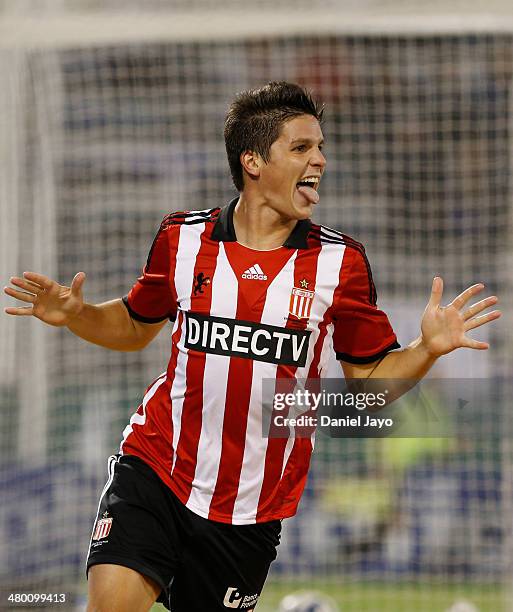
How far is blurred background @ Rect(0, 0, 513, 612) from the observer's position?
5527 millimetres

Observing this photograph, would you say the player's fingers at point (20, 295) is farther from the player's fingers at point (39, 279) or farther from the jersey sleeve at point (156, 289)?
the jersey sleeve at point (156, 289)

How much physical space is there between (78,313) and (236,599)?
113 centimetres

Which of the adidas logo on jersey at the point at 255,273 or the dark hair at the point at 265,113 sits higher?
the dark hair at the point at 265,113

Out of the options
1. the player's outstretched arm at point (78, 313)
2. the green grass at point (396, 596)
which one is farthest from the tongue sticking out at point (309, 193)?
the green grass at point (396, 596)

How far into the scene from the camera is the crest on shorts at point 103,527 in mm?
3234

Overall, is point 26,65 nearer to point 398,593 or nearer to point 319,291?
point 319,291

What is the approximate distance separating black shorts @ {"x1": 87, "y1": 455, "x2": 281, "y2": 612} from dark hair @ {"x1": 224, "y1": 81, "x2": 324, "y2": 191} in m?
1.16

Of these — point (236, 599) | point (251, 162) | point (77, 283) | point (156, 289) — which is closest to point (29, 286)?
point (77, 283)

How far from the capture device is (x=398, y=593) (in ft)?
19.2

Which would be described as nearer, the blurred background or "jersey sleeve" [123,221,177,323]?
"jersey sleeve" [123,221,177,323]

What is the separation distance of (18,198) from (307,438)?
2.71 metres

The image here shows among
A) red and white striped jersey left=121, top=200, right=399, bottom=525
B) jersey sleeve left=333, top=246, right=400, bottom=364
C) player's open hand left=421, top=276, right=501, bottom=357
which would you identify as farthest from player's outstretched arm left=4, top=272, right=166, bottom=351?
player's open hand left=421, top=276, right=501, bottom=357

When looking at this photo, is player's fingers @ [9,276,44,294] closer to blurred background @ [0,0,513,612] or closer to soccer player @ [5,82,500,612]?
soccer player @ [5,82,500,612]

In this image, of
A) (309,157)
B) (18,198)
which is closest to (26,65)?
(18,198)
